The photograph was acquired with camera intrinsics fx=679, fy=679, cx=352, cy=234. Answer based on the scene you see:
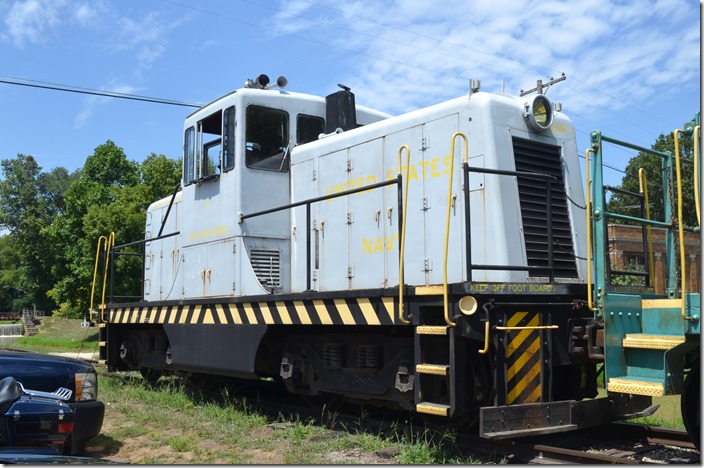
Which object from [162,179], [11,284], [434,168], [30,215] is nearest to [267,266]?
[434,168]

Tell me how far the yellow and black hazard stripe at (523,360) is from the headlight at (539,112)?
6.52ft

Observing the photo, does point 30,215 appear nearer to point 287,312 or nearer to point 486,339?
point 287,312

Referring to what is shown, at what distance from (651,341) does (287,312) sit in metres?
3.70

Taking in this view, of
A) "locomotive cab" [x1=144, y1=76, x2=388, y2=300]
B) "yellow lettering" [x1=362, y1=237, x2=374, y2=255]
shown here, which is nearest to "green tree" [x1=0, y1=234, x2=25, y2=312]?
"locomotive cab" [x1=144, y1=76, x2=388, y2=300]

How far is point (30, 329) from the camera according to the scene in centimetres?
5153

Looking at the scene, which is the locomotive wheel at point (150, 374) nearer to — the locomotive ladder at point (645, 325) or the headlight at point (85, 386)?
the headlight at point (85, 386)

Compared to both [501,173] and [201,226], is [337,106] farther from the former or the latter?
[501,173]

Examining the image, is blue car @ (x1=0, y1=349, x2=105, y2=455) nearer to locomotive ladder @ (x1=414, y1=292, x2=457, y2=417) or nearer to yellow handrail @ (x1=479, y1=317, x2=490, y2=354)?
locomotive ladder @ (x1=414, y1=292, x2=457, y2=417)

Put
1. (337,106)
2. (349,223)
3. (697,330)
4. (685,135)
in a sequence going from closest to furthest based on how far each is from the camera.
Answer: (697,330) → (685,135) → (349,223) → (337,106)

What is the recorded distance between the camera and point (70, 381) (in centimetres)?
607

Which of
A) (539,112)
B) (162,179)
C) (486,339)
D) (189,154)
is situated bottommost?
(486,339)

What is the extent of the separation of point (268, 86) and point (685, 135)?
5.17 metres

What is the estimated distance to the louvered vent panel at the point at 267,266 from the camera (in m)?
8.41

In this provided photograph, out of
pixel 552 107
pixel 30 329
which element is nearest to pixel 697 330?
pixel 552 107
